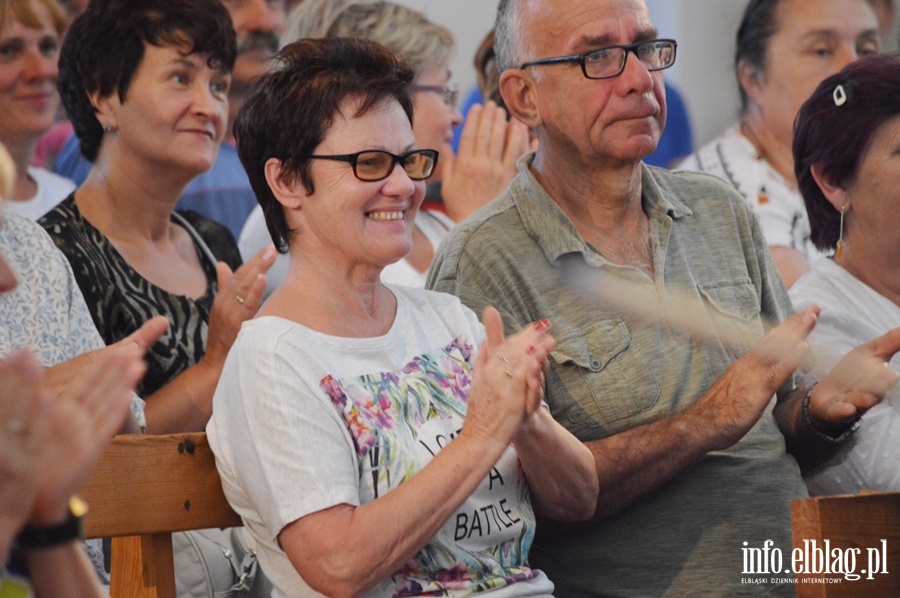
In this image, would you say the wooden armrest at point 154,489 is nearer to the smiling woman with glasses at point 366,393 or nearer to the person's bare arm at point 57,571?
the smiling woman with glasses at point 366,393

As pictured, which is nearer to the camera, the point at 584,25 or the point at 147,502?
the point at 147,502

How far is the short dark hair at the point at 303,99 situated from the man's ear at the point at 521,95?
47cm

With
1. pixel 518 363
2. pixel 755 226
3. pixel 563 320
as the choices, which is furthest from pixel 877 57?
pixel 518 363

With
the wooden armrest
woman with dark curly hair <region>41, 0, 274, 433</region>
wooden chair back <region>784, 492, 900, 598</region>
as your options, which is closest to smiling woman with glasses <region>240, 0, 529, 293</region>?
woman with dark curly hair <region>41, 0, 274, 433</region>

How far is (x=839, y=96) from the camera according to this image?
8.05 feet

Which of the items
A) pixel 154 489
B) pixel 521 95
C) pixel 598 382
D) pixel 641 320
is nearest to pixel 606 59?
pixel 521 95

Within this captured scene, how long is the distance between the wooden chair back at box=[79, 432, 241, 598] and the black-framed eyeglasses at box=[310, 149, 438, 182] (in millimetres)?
443

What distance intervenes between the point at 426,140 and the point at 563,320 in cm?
113

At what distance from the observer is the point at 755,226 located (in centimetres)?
232

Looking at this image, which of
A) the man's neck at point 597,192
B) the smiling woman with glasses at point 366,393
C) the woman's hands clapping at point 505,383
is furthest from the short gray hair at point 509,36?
the woman's hands clapping at point 505,383

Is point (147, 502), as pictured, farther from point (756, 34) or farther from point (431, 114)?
point (756, 34)

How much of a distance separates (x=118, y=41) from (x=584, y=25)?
0.97m

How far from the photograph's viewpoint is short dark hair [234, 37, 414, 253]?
1781 mm

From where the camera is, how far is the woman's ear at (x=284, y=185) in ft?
5.92
